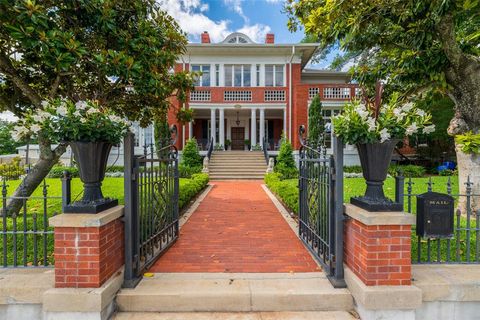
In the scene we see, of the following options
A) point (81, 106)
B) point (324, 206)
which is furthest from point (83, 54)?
point (324, 206)

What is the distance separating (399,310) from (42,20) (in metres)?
5.56

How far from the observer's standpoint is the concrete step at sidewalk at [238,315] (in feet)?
9.39

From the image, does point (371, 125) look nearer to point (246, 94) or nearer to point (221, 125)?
point (221, 125)

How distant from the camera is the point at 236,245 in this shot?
460 centimetres

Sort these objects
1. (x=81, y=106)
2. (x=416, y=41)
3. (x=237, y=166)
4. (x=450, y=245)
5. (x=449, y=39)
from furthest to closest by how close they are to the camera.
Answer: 1. (x=237, y=166)
2. (x=416, y=41)
3. (x=449, y=39)
4. (x=450, y=245)
5. (x=81, y=106)

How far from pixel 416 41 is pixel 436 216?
11.7 feet

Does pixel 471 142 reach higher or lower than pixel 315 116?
lower

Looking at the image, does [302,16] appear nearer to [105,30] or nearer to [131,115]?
[105,30]

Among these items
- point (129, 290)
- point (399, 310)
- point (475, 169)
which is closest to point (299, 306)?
point (399, 310)

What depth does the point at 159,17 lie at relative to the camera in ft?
19.2

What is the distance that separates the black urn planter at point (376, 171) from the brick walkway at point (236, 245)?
1.30 metres

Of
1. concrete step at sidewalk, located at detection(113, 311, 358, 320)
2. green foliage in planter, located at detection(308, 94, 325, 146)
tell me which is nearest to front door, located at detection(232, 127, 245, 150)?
green foliage in planter, located at detection(308, 94, 325, 146)

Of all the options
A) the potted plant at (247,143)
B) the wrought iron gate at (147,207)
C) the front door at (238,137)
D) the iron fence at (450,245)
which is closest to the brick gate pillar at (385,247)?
the iron fence at (450,245)

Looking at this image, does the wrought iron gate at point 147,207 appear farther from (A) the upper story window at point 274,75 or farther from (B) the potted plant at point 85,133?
(A) the upper story window at point 274,75
